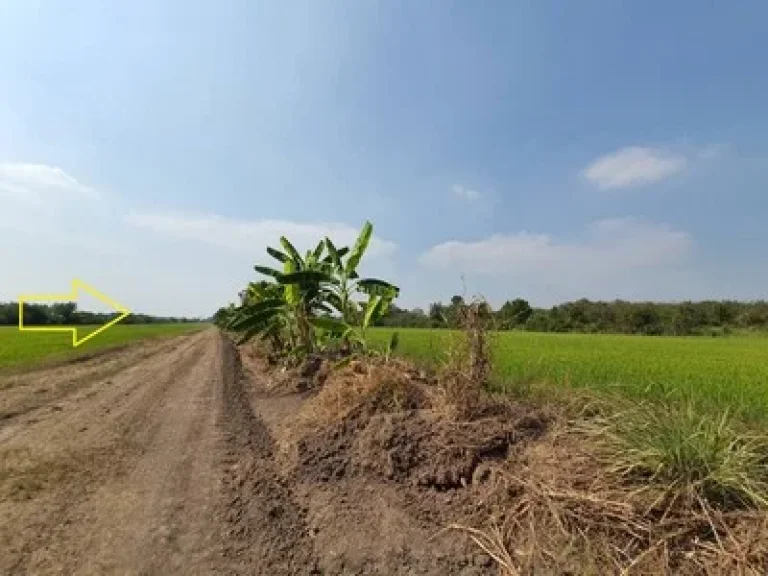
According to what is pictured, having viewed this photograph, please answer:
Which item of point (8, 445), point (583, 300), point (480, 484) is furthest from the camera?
point (583, 300)

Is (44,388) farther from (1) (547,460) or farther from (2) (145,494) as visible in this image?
(1) (547,460)

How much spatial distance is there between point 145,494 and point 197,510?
690 mm

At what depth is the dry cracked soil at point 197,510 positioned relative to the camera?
3.31 meters

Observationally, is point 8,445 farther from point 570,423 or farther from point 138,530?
point 570,423

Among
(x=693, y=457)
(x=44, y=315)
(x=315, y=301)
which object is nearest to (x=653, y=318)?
(x=315, y=301)

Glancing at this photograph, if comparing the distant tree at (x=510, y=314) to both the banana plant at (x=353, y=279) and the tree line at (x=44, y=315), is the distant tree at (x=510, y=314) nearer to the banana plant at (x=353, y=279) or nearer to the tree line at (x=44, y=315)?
the banana plant at (x=353, y=279)

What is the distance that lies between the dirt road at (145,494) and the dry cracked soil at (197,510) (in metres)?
0.01

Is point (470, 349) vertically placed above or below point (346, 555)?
above

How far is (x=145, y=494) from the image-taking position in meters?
4.56

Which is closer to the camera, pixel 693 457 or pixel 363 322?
pixel 693 457

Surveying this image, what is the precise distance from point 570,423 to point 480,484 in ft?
3.31

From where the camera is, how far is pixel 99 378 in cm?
1459

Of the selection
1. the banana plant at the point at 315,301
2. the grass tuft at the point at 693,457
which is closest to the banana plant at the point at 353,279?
the banana plant at the point at 315,301

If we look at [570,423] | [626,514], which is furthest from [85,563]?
[570,423]
